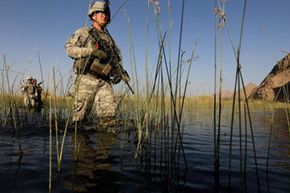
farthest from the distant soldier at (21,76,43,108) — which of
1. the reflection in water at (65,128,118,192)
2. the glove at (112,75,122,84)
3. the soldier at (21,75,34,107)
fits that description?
the reflection in water at (65,128,118,192)

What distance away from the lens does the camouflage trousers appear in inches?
210

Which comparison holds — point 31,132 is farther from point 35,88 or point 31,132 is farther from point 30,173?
point 35,88

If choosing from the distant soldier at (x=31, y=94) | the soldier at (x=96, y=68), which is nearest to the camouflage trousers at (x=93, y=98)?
the soldier at (x=96, y=68)

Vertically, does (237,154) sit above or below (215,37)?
below

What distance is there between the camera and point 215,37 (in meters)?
2.27

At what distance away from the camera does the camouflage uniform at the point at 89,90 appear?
206 inches

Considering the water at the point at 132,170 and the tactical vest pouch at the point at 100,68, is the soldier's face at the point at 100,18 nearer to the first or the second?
the tactical vest pouch at the point at 100,68

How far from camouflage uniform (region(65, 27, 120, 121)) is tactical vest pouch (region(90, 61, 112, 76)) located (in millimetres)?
186

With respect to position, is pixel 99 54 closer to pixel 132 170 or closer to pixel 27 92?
pixel 132 170

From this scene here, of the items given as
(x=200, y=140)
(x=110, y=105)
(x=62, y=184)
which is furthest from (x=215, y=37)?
(x=110, y=105)

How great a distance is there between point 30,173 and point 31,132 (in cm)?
273

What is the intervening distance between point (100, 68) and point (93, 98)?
23.3 inches

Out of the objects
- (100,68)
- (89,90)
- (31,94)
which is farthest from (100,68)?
(31,94)

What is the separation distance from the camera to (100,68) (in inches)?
206
